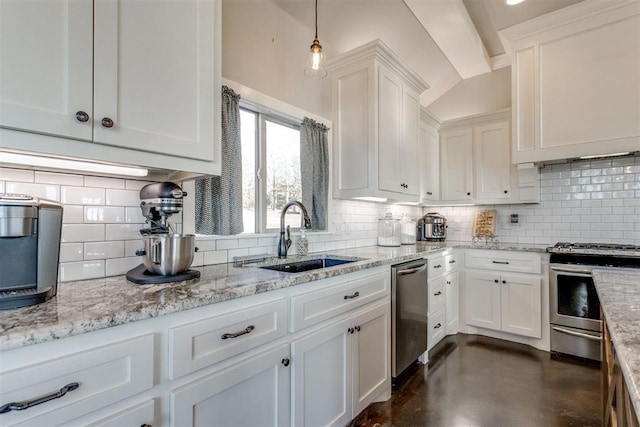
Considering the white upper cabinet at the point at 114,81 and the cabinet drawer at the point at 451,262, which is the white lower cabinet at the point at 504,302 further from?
the white upper cabinet at the point at 114,81

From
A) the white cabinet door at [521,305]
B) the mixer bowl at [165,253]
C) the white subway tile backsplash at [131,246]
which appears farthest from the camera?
the white cabinet door at [521,305]

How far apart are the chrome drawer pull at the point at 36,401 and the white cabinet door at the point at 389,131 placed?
2206 mm

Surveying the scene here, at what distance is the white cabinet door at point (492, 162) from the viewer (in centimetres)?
342

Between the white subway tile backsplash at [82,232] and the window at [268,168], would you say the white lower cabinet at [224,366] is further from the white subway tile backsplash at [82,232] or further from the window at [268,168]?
the window at [268,168]

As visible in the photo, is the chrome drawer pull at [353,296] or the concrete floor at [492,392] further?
the concrete floor at [492,392]

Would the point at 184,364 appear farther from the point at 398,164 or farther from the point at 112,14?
the point at 398,164

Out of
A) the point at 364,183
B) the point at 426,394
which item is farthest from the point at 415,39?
the point at 426,394

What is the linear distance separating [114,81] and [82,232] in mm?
661

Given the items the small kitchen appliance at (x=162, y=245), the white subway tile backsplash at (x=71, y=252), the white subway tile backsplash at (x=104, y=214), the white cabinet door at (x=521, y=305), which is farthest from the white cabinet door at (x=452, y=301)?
the white subway tile backsplash at (x=71, y=252)

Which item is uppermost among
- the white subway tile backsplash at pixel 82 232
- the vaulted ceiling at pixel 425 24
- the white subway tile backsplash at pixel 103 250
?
the vaulted ceiling at pixel 425 24

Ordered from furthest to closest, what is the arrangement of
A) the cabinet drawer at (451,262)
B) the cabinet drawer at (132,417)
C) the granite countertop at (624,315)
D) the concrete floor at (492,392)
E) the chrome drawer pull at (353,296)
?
the cabinet drawer at (451,262)
the concrete floor at (492,392)
the chrome drawer pull at (353,296)
the cabinet drawer at (132,417)
the granite countertop at (624,315)

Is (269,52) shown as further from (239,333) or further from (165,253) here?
(239,333)

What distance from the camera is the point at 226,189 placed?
184 cm

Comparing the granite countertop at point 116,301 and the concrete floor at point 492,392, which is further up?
the granite countertop at point 116,301
